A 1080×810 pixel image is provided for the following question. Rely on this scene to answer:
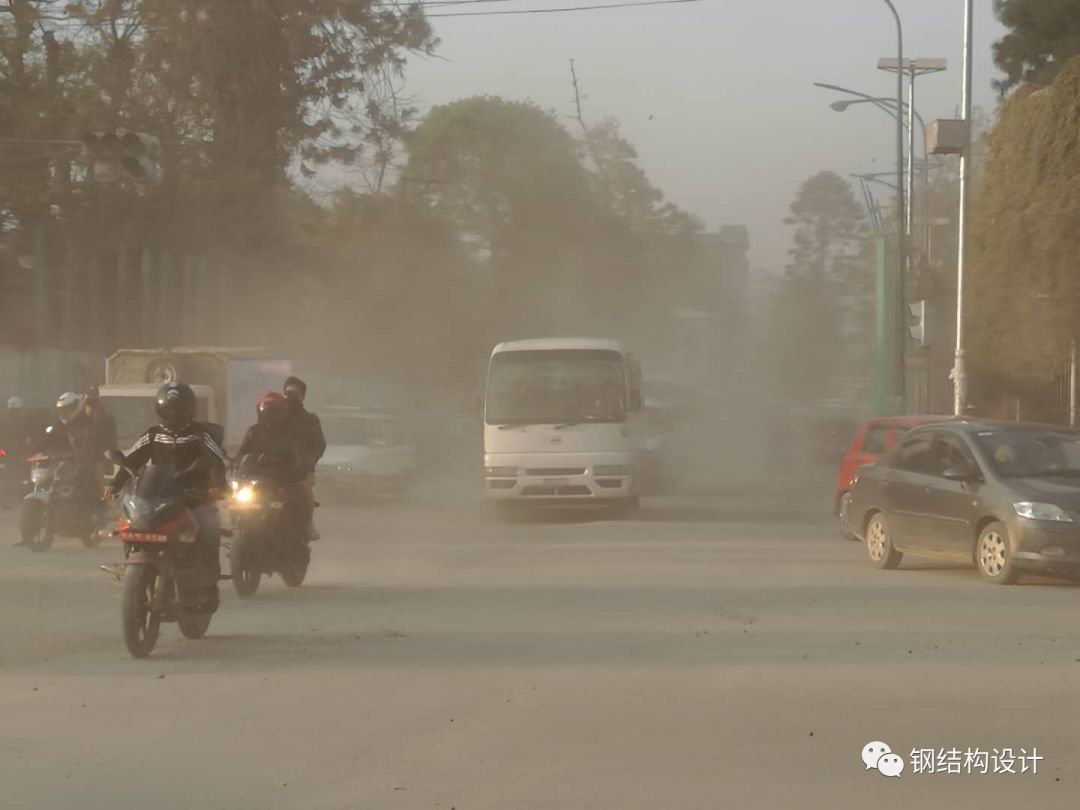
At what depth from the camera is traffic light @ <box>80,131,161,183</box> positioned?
72.6ft

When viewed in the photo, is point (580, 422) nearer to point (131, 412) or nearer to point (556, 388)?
point (556, 388)

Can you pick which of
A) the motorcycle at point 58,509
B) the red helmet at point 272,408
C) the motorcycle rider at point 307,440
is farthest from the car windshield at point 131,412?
the red helmet at point 272,408

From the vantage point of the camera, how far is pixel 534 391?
25062 millimetres

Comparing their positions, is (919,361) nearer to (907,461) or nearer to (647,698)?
(907,461)

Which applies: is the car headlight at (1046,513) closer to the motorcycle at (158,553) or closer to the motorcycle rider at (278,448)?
the motorcycle rider at (278,448)

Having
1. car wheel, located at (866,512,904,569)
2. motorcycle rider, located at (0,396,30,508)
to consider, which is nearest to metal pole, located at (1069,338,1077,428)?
car wheel, located at (866,512,904,569)

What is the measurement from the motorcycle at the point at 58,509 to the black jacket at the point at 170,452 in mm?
7884

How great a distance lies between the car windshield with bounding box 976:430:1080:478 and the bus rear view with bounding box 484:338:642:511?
8.84m

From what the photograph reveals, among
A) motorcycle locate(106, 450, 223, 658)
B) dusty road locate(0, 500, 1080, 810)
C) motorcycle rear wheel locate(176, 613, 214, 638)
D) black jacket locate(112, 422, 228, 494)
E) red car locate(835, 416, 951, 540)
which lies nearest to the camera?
dusty road locate(0, 500, 1080, 810)

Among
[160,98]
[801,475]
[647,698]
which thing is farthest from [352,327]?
[647,698]

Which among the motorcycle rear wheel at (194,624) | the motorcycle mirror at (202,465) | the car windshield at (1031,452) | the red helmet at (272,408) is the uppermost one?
the red helmet at (272,408)

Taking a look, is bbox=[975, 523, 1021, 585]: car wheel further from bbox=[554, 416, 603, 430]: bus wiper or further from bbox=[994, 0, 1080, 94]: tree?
bbox=[994, 0, 1080, 94]: tree

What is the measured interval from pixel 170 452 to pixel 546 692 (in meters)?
3.51

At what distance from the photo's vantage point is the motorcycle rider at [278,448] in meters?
14.7
